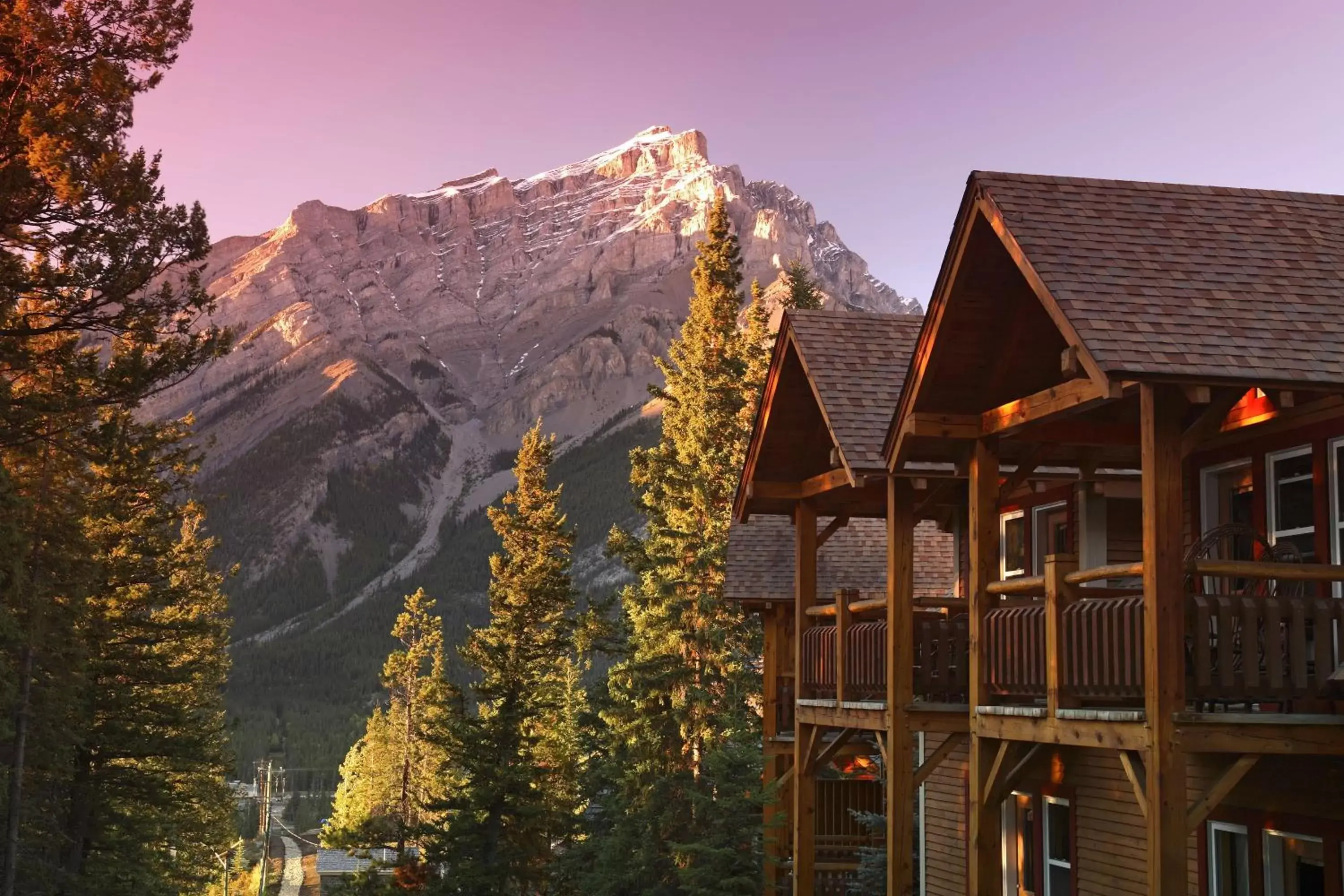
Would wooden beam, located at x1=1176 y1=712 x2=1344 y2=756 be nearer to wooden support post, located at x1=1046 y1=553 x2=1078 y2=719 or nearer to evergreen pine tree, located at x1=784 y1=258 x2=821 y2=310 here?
wooden support post, located at x1=1046 y1=553 x2=1078 y2=719

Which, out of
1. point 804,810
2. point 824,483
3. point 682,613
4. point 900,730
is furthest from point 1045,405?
point 682,613

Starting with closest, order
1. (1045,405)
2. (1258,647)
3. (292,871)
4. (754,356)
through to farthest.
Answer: (1258,647)
(1045,405)
(754,356)
(292,871)

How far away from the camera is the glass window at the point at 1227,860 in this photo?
13.3 m

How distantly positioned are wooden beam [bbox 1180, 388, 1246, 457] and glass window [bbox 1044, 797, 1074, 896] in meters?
6.95

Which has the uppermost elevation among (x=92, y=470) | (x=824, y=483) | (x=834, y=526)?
(x=92, y=470)

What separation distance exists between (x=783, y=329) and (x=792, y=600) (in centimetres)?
1167

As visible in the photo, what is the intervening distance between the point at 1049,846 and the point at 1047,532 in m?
3.99

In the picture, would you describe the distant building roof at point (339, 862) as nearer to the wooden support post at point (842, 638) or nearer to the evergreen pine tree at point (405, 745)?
the evergreen pine tree at point (405, 745)

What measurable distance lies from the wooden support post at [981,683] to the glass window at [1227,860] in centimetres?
208

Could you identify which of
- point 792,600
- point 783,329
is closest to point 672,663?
point 792,600

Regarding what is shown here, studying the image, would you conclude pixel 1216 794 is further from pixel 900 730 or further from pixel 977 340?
pixel 900 730

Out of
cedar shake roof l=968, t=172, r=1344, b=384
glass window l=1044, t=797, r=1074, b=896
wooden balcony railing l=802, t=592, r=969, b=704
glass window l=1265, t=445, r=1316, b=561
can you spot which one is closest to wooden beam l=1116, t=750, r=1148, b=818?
glass window l=1265, t=445, r=1316, b=561

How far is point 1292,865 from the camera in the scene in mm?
12672

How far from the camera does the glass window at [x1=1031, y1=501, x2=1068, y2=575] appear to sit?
17719mm
